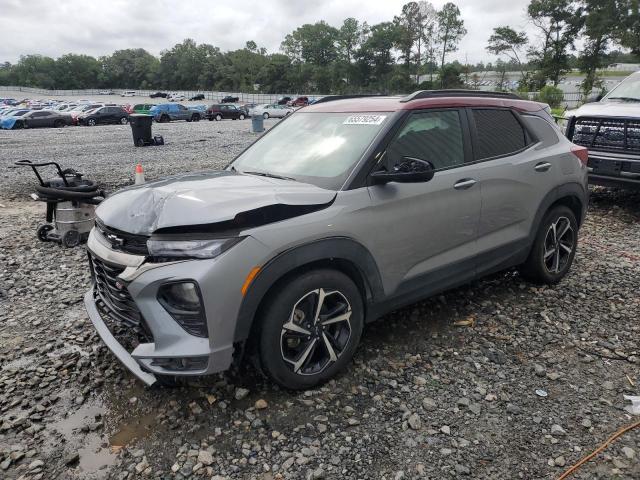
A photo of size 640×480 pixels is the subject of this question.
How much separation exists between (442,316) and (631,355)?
1.38 metres

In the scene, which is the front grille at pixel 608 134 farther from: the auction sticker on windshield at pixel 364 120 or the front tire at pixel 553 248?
the auction sticker on windshield at pixel 364 120

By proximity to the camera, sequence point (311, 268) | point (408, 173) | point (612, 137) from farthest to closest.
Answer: point (612, 137), point (408, 173), point (311, 268)

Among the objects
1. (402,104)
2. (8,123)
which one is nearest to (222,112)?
(8,123)

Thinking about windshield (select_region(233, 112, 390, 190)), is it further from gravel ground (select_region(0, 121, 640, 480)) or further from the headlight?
gravel ground (select_region(0, 121, 640, 480))

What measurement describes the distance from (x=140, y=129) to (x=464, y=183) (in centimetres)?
1731

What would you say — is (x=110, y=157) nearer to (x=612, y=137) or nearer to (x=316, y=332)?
(x=612, y=137)

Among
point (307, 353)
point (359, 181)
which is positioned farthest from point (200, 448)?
point (359, 181)

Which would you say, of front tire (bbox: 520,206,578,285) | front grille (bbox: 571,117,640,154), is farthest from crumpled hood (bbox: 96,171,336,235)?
front grille (bbox: 571,117,640,154)

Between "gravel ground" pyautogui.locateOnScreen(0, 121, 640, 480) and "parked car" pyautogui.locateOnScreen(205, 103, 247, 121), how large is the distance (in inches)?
1545

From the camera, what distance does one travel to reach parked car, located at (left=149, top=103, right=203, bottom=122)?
1478 inches

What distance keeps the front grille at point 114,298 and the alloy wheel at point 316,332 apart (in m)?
0.82

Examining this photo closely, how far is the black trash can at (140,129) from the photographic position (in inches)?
732

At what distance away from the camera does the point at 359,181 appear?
316cm

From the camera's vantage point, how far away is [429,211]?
3443mm
